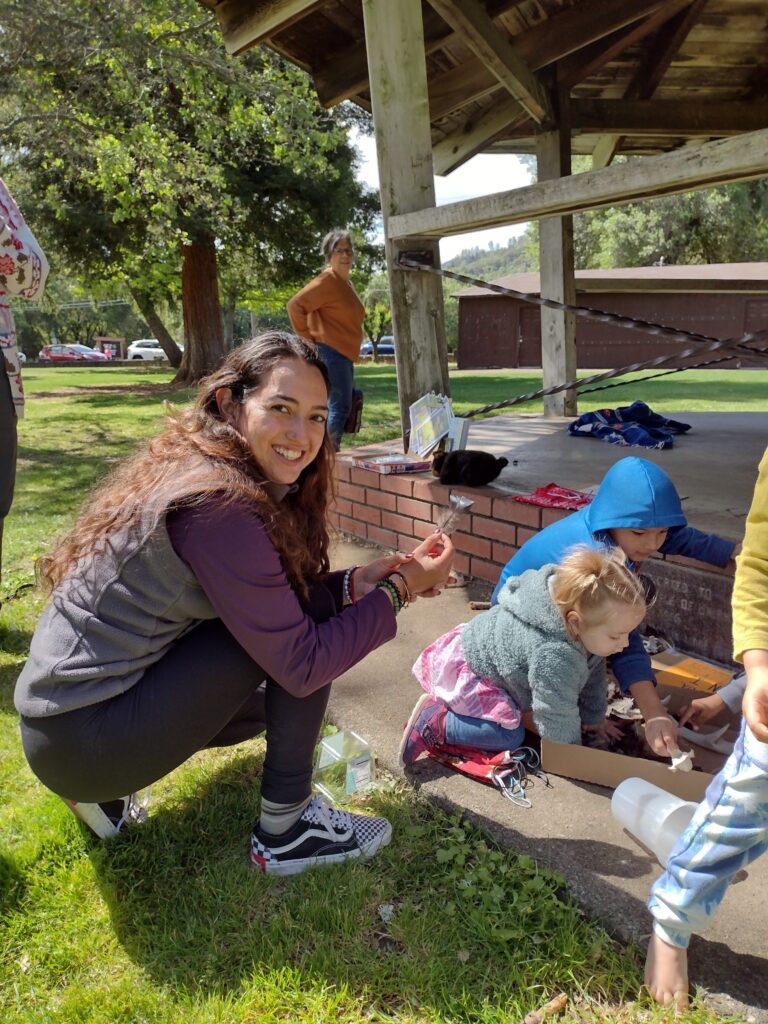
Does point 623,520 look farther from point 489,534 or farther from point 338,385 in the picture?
point 338,385

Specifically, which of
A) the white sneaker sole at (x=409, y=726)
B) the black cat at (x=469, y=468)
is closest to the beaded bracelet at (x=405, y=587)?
the white sneaker sole at (x=409, y=726)

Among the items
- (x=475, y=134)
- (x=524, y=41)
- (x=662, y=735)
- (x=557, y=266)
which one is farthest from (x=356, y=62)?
(x=662, y=735)

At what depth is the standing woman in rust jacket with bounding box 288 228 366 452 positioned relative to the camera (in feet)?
16.2

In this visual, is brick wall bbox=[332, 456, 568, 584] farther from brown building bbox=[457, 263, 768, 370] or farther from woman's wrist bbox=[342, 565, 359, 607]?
brown building bbox=[457, 263, 768, 370]

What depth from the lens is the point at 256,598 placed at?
5.49 feet

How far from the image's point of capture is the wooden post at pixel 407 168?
3486 mm

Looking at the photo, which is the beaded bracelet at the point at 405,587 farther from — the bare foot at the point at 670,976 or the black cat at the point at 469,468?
the black cat at the point at 469,468

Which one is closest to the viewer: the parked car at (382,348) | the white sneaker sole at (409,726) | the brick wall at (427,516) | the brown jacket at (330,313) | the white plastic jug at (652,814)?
the white plastic jug at (652,814)

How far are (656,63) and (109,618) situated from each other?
19.5ft

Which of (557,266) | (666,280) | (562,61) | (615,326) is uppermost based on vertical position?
(562,61)

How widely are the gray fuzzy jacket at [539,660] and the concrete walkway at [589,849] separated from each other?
0.21 meters

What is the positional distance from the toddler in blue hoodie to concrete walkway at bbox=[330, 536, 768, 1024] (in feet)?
0.91

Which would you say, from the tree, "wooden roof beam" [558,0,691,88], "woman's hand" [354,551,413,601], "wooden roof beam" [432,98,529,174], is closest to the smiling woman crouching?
"woman's hand" [354,551,413,601]

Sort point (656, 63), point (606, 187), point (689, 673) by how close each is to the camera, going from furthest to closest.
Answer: point (656, 63), point (606, 187), point (689, 673)
